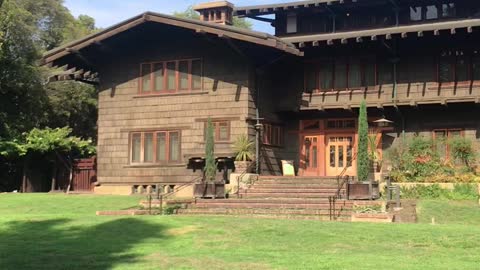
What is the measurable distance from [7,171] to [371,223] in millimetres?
24330

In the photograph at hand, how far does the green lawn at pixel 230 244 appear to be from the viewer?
384 inches

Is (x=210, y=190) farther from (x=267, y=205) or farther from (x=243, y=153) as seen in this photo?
(x=243, y=153)

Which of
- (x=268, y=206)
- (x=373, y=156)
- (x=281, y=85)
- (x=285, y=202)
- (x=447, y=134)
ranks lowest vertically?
(x=268, y=206)

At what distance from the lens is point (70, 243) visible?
1245 cm

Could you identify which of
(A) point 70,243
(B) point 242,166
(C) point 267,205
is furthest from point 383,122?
(A) point 70,243

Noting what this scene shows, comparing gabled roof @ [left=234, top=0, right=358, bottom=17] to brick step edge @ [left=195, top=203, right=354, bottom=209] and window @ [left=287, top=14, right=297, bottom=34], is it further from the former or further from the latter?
brick step edge @ [left=195, top=203, right=354, bottom=209]

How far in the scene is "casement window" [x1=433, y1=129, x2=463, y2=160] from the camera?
80.6ft

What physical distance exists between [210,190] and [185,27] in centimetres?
739

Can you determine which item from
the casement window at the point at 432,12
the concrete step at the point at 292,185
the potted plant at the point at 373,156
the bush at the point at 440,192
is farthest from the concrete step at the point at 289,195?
the casement window at the point at 432,12

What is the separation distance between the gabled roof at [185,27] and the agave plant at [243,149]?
4.03 meters

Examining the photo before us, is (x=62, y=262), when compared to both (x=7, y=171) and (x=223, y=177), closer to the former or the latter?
(x=223, y=177)

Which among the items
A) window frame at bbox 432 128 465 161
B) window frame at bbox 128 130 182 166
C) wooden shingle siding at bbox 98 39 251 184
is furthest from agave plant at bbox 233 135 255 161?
window frame at bbox 432 128 465 161

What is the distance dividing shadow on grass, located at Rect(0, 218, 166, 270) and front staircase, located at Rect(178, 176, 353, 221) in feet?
13.6

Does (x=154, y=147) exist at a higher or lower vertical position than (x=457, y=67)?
lower
